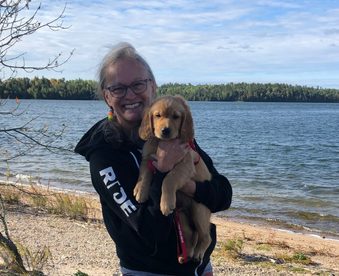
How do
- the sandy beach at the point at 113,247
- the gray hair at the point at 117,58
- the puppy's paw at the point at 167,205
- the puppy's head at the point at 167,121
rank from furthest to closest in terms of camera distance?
the sandy beach at the point at 113,247
the puppy's head at the point at 167,121
the gray hair at the point at 117,58
the puppy's paw at the point at 167,205

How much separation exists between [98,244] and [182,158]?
474 cm

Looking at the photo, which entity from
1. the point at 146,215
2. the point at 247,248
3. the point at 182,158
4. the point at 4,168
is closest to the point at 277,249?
the point at 247,248

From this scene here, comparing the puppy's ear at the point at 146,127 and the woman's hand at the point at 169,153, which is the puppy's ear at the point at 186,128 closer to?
the woman's hand at the point at 169,153

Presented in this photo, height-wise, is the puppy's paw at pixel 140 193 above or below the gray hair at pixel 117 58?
below

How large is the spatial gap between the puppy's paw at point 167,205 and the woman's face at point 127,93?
28.7 inches

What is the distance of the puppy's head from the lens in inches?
119

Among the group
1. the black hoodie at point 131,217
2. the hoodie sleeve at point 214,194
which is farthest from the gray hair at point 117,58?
the hoodie sleeve at point 214,194

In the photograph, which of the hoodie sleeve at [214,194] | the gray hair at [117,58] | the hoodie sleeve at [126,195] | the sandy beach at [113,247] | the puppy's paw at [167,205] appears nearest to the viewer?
the hoodie sleeve at [126,195]

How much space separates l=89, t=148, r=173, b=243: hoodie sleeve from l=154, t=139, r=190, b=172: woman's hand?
0.09 metres

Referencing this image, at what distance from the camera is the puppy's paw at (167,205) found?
2503 mm

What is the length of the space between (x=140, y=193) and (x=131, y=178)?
151 millimetres

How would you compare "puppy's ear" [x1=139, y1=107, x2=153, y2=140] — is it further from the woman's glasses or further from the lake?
the lake

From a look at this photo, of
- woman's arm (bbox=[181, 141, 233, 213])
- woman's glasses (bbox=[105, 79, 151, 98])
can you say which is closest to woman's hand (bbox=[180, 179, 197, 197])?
woman's arm (bbox=[181, 141, 233, 213])

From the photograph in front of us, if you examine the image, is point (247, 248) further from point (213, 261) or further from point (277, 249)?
point (213, 261)
